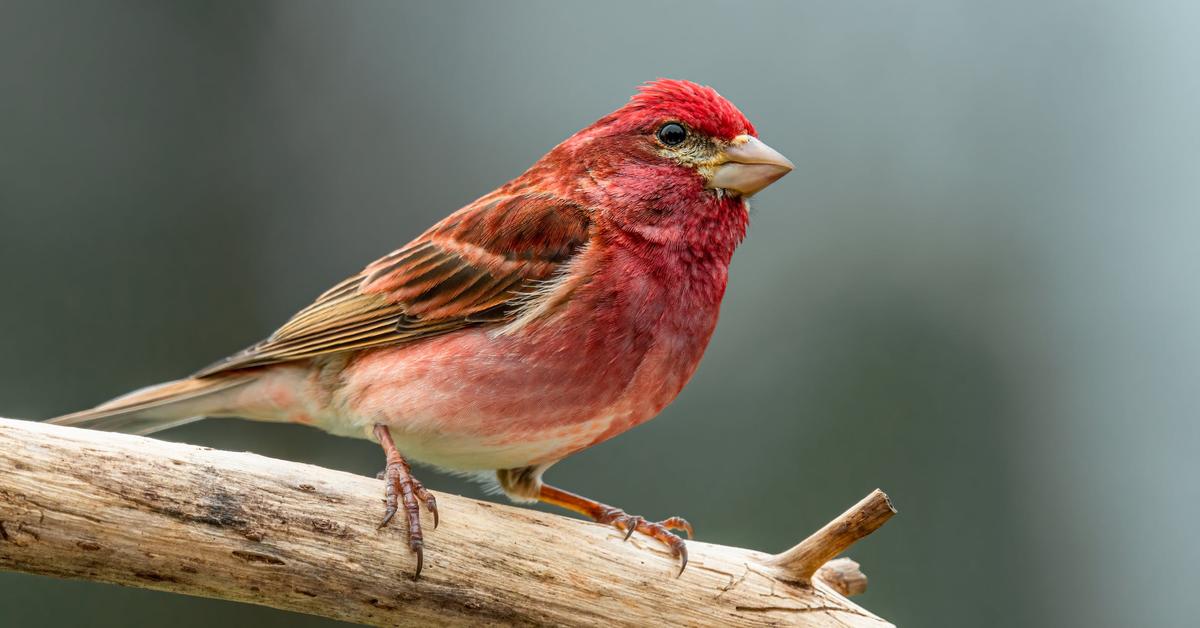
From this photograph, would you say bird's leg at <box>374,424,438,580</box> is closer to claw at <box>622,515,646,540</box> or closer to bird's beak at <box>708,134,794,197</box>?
claw at <box>622,515,646,540</box>

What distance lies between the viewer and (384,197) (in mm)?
7500

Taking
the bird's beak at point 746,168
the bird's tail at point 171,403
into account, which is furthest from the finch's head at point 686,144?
the bird's tail at point 171,403

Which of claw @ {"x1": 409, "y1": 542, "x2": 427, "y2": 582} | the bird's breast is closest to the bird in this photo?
the bird's breast

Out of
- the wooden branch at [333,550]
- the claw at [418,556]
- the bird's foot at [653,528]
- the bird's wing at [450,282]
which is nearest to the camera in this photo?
the wooden branch at [333,550]

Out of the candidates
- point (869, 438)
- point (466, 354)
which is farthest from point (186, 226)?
point (869, 438)

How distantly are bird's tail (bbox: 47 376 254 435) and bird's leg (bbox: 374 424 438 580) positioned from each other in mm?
1203

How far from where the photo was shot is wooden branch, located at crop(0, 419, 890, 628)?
3.15 metres

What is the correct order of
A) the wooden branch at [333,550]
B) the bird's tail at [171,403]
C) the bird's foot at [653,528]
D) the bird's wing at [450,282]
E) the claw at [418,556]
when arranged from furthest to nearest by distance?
1. the bird's tail at [171,403]
2. the bird's wing at [450,282]
3. the bird's foot at [653,528]
4. the claw at [418,556]
5. the wooden branch at [333,550]

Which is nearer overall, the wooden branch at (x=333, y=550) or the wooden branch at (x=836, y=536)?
the wooden branch at (x=333, y=550)

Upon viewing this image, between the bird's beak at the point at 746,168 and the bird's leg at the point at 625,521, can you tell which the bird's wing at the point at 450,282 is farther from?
the bird's leg at the point at 625,521

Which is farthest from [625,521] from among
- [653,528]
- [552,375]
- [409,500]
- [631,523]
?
[409,500]

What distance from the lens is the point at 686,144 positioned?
4.33 meters

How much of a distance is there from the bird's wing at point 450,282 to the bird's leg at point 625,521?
0.94 m

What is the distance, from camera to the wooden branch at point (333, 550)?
3150 millimetres
